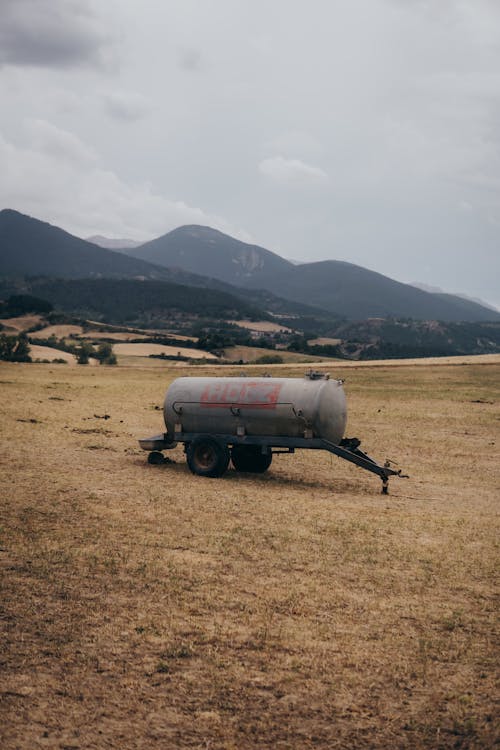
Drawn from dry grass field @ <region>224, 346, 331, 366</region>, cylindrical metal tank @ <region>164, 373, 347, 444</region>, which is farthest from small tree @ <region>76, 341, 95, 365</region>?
cylindrical metal tank @ <region>164, 373, 347, 444</region>

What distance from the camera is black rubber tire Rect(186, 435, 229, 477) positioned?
1705cm

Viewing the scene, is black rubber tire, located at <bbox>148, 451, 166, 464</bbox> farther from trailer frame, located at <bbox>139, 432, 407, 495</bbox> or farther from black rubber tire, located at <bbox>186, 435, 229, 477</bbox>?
black rubber tire, located at <bbox>186, 435, 229, 477</bbox>

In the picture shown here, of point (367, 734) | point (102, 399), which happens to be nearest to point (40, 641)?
point (367, 734)

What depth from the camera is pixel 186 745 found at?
5.91 m

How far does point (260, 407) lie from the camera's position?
16656 mm

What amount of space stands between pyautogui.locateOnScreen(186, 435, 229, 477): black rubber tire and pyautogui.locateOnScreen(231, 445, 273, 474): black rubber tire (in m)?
1.17

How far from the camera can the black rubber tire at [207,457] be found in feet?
55.9

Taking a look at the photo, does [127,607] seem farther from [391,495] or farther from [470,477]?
[470,477]

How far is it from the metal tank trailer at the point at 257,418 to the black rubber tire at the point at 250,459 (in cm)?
15

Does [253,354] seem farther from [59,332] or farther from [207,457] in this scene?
[207,457]

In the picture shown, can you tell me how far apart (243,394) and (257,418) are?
75 cm

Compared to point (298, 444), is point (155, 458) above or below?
below

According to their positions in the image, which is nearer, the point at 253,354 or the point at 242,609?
the point at 242,609

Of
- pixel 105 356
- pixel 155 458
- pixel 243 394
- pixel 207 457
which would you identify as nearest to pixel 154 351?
pixel 105 356
